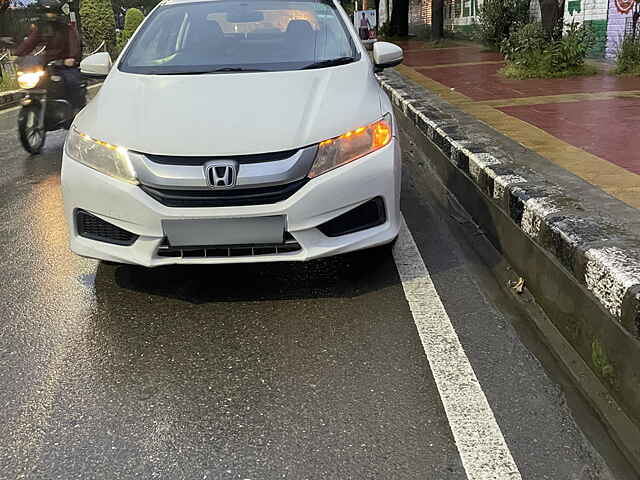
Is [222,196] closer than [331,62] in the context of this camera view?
Yes

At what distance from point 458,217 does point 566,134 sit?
1800 mm

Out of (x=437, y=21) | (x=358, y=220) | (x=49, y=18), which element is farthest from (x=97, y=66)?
(x=437, y=21)

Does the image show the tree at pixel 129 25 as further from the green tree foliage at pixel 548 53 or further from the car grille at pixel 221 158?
the car grille at pixel 221 158

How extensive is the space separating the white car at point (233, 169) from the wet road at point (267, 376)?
0.33m

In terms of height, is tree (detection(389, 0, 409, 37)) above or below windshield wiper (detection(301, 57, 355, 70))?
below

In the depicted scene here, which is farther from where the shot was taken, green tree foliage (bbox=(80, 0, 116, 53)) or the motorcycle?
green tree foliage (bbox=(80, 0, 116, 53))

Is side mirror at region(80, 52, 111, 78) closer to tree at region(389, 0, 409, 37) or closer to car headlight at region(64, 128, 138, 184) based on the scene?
car headlight at region(64, 128, 138, 184)

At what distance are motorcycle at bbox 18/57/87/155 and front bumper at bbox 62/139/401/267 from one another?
175 inches

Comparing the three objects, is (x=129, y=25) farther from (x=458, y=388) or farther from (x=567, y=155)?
(x=458, y=388)

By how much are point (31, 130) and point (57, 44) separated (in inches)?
40.2

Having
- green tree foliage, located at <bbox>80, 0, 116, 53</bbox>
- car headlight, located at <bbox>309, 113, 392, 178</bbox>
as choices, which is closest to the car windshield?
car headlight, located at <bbox>309, 113, 392, 178</bbox>

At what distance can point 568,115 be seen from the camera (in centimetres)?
725

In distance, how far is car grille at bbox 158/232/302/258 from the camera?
10.9 feet

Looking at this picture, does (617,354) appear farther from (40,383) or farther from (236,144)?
(40,383)
